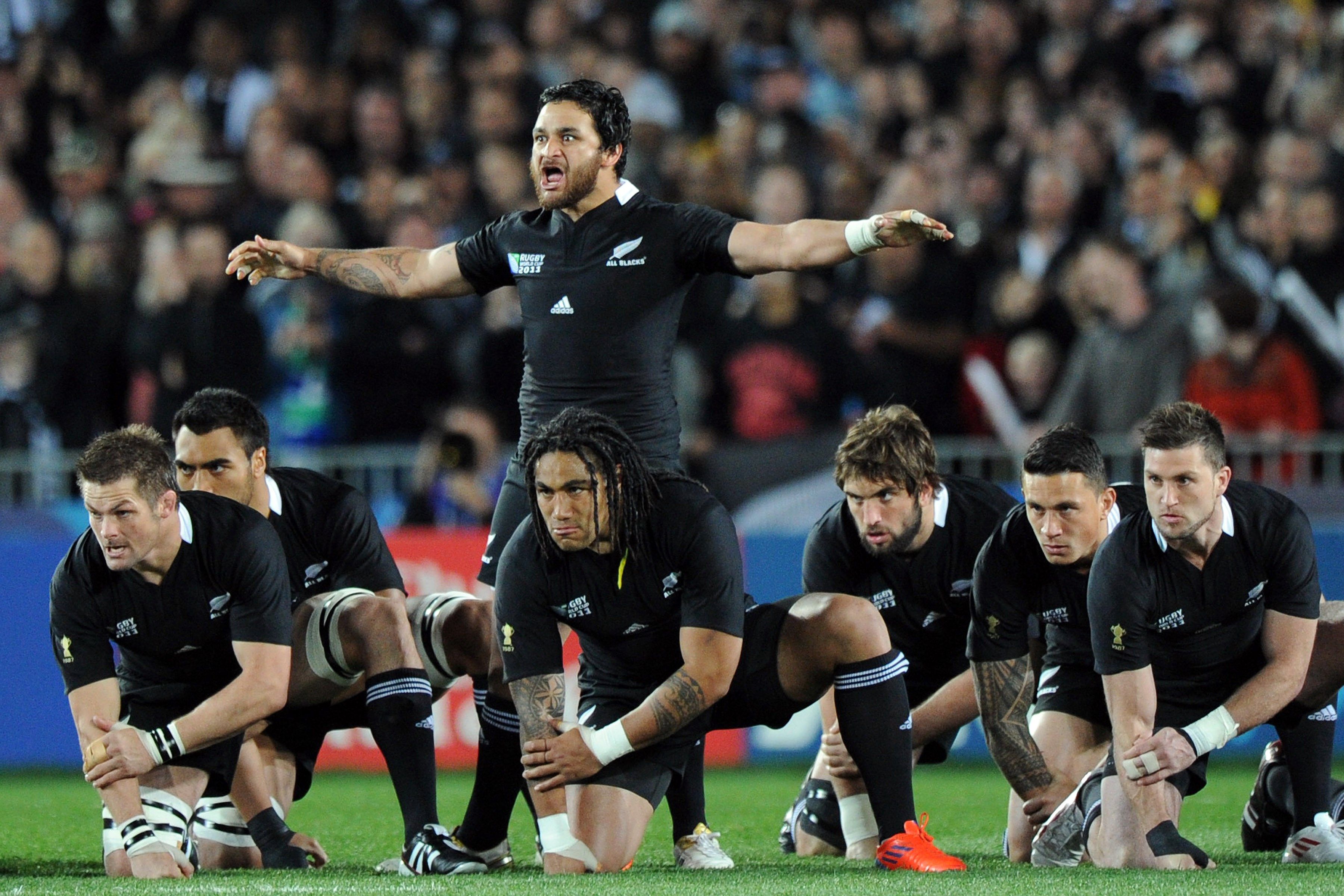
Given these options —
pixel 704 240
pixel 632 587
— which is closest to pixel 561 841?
pixel 632 587

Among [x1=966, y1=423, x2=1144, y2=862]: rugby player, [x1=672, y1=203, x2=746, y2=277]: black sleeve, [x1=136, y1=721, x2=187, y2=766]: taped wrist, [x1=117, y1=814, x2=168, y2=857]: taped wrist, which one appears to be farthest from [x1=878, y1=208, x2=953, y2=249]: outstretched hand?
[x1=117, y1=814, x2=168, y2=857]: taped wrist

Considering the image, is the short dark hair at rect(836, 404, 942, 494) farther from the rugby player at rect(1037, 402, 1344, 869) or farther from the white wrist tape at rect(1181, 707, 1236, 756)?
the white wrist tape at rect(1181, 707, 1236, 756)

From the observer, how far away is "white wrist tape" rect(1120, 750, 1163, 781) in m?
5.54

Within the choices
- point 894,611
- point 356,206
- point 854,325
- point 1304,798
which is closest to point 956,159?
point 854,325

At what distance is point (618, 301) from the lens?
5.99 m

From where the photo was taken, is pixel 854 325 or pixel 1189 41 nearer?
pixel 854 325

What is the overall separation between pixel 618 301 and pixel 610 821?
5.27 ft

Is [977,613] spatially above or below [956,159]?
below

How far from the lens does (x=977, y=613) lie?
20.2 feet

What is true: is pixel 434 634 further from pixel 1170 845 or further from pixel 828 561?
pixel 1170 845

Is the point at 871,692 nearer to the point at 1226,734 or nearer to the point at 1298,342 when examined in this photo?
the point at 1226,734

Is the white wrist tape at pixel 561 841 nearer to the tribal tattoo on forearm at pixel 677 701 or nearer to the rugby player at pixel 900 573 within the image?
the tribal tattoo on forearm at pixel 677 701

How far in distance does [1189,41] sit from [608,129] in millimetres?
6592

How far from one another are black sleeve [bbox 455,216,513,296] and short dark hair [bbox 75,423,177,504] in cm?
117
